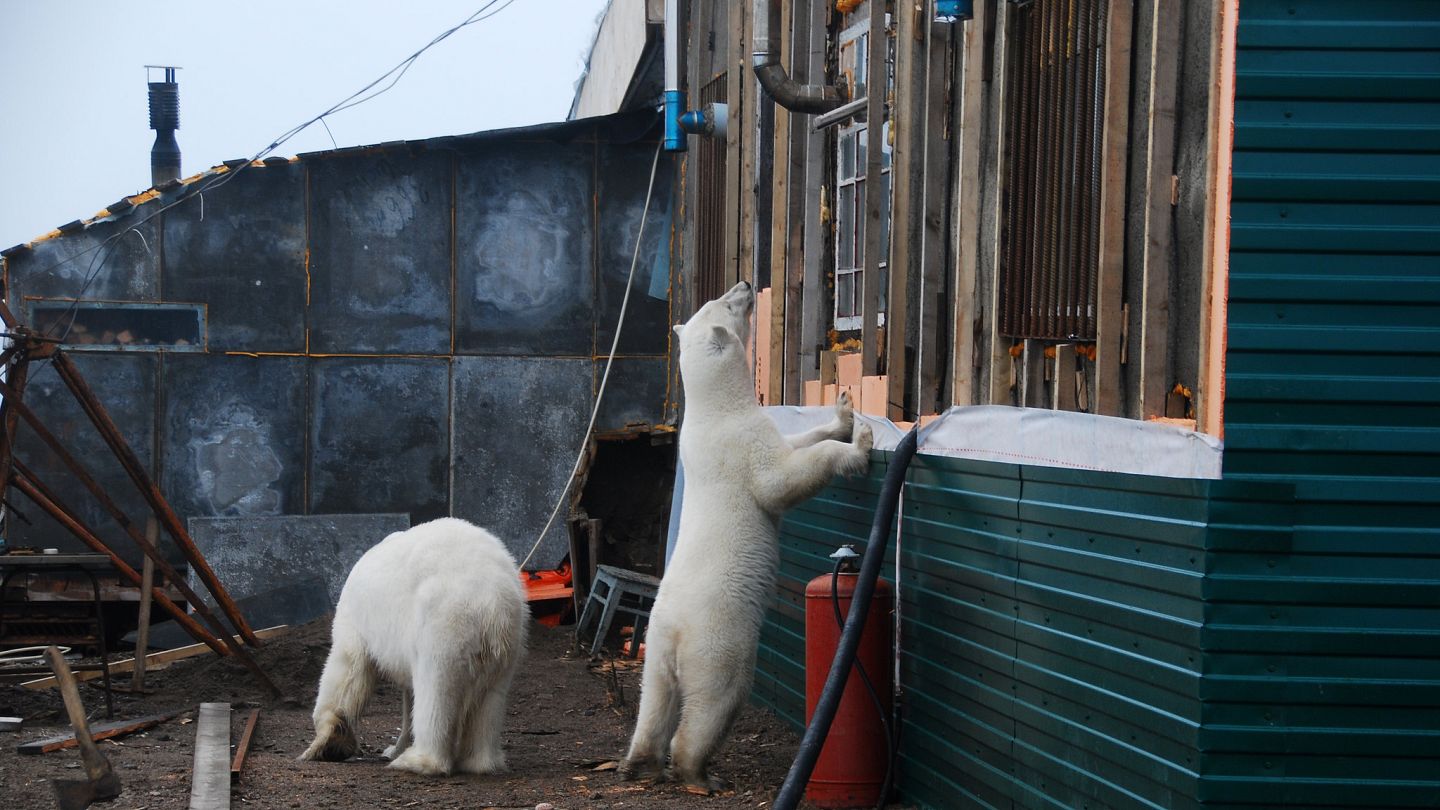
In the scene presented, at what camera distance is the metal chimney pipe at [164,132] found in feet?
60.6

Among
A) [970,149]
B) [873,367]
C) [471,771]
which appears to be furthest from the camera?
[873,367]

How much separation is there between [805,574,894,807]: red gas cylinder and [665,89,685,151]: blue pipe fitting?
6468mm

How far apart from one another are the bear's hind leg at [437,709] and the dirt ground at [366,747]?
0.31 feet

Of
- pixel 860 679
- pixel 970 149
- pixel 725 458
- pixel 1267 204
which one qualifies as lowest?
pixel 860 679

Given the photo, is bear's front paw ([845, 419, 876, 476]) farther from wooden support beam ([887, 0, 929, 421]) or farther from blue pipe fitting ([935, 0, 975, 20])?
blue pipe fitting ([935, 0, 975, 20])

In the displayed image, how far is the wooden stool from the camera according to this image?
36.7 ft

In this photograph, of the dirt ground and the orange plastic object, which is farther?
the orange plastic object

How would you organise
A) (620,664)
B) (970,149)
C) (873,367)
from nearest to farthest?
(970,149)
(873,367)
(620,664)

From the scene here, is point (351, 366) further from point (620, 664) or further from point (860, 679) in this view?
point (860, 679)

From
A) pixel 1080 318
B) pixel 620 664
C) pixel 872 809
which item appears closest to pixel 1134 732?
pixel 1080 318

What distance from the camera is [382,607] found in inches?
283

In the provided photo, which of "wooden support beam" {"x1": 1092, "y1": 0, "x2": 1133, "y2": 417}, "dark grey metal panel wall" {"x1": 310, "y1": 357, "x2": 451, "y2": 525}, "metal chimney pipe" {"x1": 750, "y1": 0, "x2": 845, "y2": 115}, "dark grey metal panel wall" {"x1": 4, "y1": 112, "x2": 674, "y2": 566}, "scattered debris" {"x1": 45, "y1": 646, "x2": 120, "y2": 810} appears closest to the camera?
"wooden support beam" {"x1": 1092, "y1": 0, "x2": 1133, "y2": 417}

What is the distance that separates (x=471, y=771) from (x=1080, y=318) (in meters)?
3.67

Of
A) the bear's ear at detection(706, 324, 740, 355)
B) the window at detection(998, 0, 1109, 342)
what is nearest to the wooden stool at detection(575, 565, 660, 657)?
the bear's ear at detection(706, 324, 740, 355)
